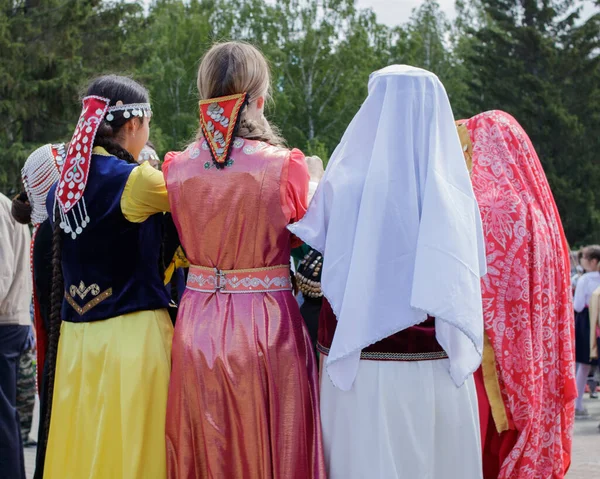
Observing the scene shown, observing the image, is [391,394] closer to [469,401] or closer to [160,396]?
[469,401]

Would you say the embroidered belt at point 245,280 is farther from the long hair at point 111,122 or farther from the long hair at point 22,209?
the long hair at point 22,209

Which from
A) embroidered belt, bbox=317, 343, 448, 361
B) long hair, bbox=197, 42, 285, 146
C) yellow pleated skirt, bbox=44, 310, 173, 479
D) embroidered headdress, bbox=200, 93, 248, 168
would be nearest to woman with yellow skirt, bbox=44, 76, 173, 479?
yellow pleated skirt, bbox=44, 310, 173, 479

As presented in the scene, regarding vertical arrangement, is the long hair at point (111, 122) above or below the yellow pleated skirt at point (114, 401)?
above

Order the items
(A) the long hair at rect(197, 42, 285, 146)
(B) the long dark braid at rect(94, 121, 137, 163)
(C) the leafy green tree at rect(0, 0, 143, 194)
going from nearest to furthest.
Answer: (A) the long hair at rect(197, 42, 285, 146)
(B) the long dark braid at rect(94, 121, 137, 163)
(C) the leafy green tree at rect(0, 0, 143, 194)

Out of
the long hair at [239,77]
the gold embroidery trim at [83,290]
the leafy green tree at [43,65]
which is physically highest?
the leafy green tree at [43,65]

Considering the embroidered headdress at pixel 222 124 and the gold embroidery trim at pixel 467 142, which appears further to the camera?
the gold embroidery trim at pixel 467 142

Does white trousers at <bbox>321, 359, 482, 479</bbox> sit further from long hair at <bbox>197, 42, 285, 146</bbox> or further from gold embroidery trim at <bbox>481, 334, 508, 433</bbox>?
long hair at <bbox>197, 42, 285, 146</bbox>

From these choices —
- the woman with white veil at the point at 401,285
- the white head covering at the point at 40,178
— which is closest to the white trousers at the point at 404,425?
the woman with white veil at the point at 401,285

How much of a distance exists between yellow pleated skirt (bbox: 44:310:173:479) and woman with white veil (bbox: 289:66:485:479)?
0.70 m

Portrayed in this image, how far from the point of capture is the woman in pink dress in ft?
10.5

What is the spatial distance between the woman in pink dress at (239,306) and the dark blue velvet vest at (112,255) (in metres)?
0.21

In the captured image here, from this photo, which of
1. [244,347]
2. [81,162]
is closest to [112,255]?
[81,162]

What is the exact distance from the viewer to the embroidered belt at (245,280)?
329 centimetres

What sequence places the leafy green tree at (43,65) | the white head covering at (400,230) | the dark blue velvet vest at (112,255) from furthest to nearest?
the leafy green tree at (43,65), the dark blue velvet vest at (112,255), the white head covering at (400,230)
